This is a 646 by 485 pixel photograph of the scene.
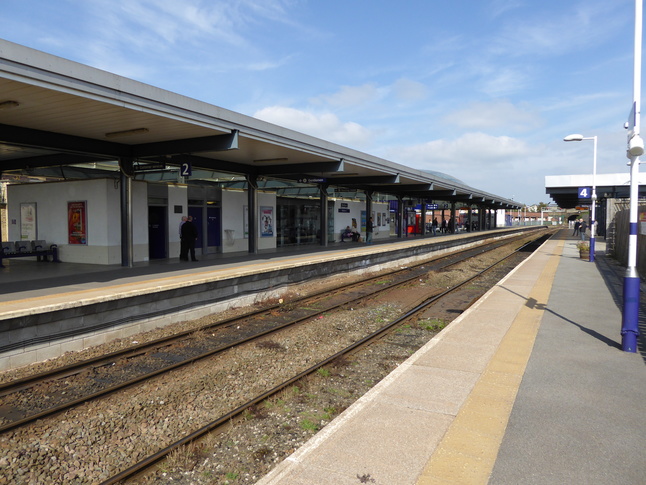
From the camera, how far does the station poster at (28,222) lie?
49.7 feet

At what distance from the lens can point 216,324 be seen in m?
8.98

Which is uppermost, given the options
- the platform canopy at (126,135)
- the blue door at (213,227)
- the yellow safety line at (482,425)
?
the platform canopy at (126,135)

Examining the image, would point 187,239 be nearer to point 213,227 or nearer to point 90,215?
point 90,215

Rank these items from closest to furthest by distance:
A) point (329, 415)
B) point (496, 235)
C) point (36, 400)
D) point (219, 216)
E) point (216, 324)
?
point (329, 415) → point (36, 400) → point (216, 324) → point (219, 216) → point (496, 235)

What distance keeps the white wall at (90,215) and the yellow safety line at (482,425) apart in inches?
443

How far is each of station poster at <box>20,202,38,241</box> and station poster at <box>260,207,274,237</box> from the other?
831 cm

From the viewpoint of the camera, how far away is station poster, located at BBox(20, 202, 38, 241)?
15.2 m

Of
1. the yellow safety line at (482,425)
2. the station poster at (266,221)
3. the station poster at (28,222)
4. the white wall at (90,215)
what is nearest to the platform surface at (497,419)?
the yellow safety line at (482,425)

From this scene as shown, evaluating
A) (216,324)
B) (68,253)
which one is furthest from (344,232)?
(216,324)

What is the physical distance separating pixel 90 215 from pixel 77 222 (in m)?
0.72

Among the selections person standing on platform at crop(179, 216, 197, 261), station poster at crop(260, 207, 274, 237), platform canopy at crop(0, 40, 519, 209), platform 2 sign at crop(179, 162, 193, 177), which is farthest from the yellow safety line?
station poster at crop(260, 207, 274, 237)

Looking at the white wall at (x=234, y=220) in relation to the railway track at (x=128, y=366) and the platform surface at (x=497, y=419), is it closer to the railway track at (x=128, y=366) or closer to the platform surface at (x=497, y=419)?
the railway track at (x=128, y=366)

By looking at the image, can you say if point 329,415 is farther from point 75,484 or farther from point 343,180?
point 343,180

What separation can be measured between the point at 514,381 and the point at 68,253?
13743mm
